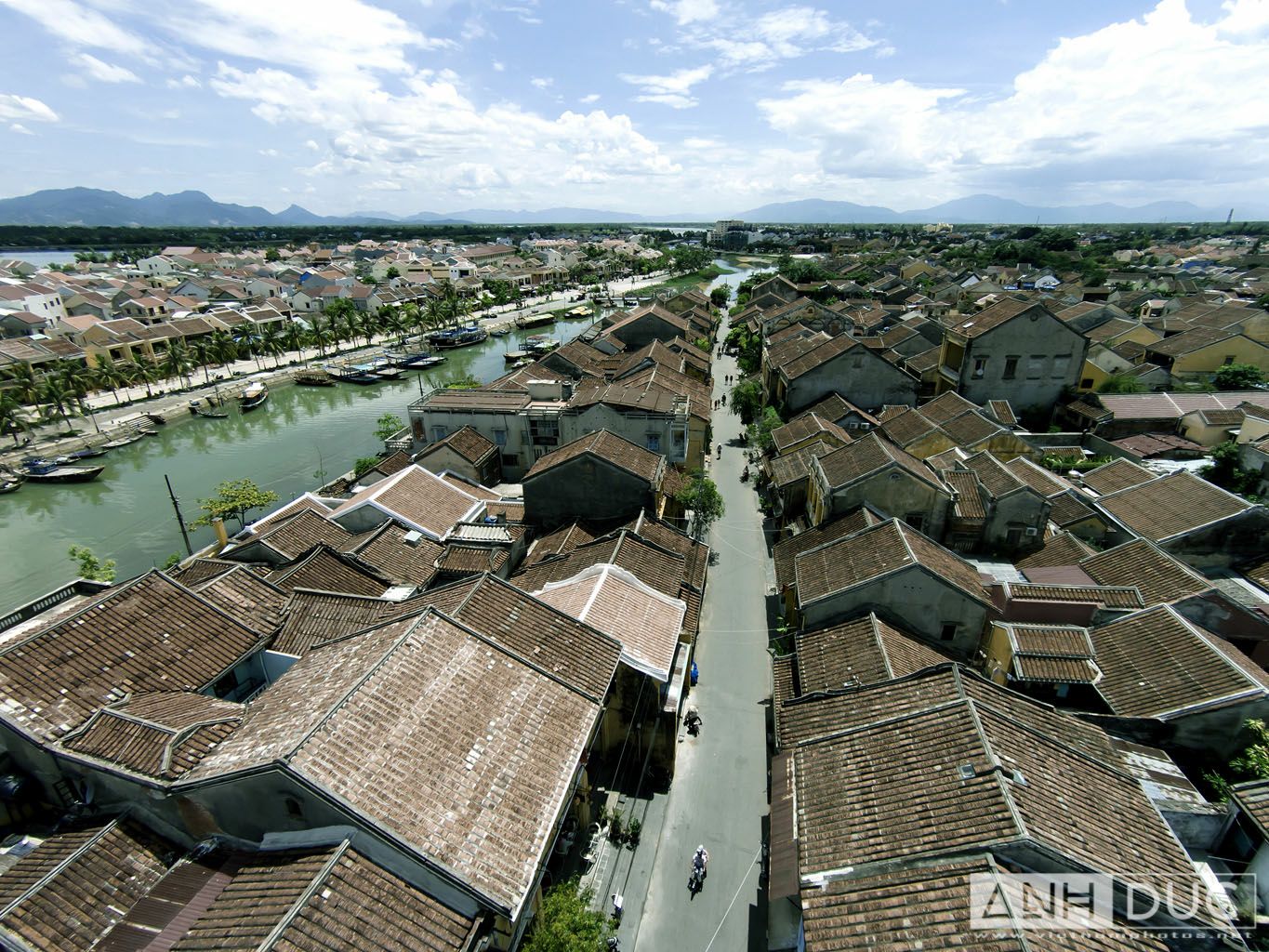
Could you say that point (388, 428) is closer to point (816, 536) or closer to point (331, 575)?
point (331, 575)

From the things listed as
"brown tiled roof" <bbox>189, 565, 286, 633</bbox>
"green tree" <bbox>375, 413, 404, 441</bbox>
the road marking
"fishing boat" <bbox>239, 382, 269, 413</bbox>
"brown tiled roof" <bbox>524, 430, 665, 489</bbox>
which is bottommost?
"fishing boat" <bbox>239, 382, 269, 413</bbox>

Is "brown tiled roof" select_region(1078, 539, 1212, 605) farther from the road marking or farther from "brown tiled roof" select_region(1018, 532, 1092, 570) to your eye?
the road marking

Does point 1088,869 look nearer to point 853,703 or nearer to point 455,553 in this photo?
point 853,703

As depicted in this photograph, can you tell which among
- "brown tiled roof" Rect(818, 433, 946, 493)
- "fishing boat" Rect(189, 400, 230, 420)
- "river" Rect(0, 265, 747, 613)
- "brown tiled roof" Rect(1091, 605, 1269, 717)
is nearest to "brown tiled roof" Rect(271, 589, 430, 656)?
"brown tiled roof" Rect(818, 433, 946, 493)

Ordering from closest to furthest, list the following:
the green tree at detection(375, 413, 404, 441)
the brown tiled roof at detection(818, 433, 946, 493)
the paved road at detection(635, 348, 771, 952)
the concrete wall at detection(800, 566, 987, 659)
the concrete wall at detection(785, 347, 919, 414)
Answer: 1. the paved road at detection(635, 348, 771, 952)
2. the concrete wall at detection(800, 566, 987, 659)
3. the brown tiled roof at detection(818, 433, 946, 493)
4. the concrete wall at detection(785, 347, 919, 414)
5. the green tree at detection(375, 413, 404, 441)

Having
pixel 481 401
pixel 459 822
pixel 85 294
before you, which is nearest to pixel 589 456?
pixel 481 401

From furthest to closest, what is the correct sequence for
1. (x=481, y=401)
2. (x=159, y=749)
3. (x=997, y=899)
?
1. (x=481, y=401)
2. (x=159, y=749)
3. (x=997, y=899)

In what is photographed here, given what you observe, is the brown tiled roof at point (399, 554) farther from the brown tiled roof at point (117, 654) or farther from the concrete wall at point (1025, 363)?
the concrete wall at point (1025, 363)
